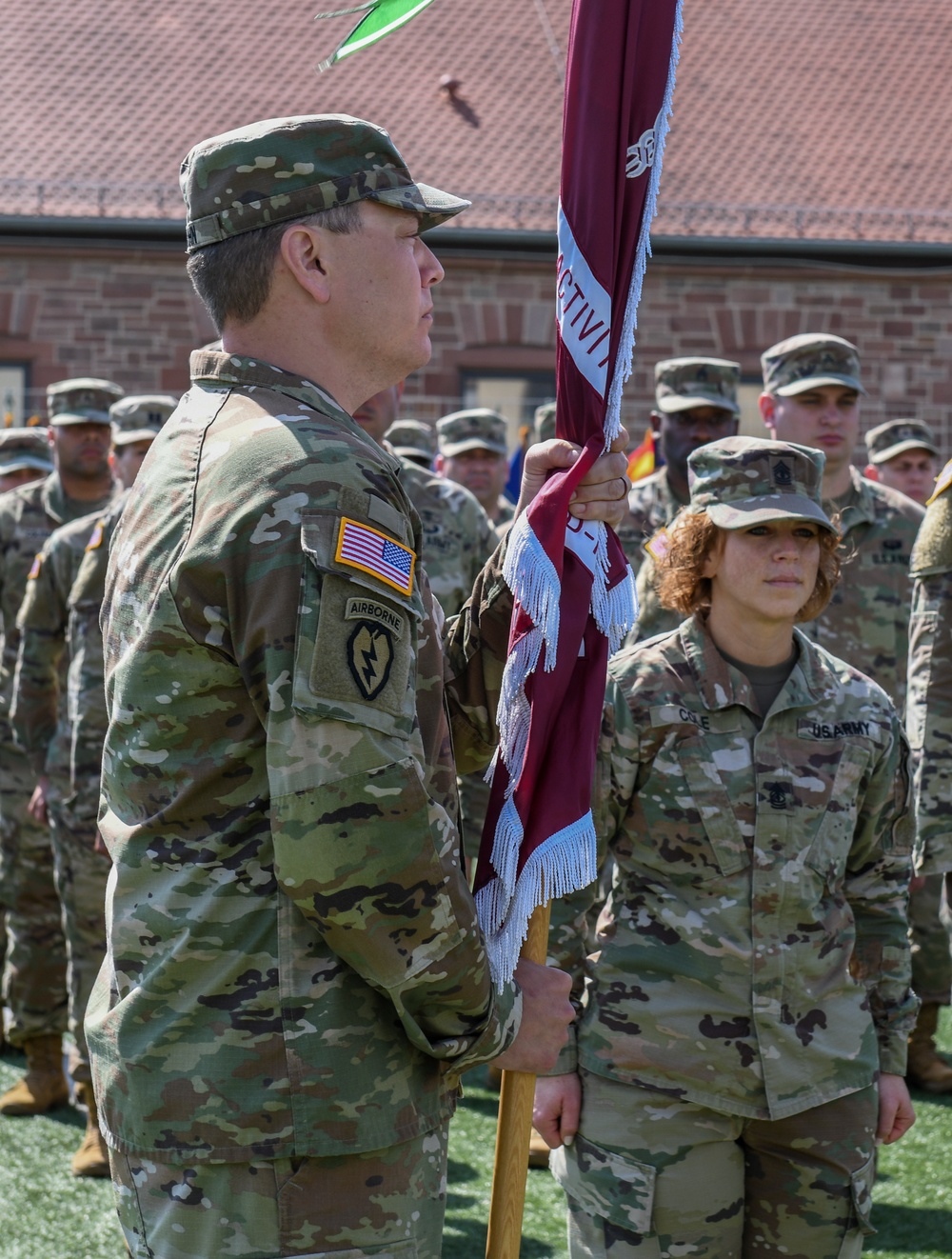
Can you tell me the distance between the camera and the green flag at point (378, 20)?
303 centimetres

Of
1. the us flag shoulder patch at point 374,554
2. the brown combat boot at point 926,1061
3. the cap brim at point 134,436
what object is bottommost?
the brown combat boot at point 926,1061

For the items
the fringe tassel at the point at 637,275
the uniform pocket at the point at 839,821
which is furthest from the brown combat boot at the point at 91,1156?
the fringe tassel at the point at 637,275

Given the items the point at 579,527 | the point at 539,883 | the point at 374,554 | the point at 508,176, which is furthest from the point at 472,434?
the point at 508,176

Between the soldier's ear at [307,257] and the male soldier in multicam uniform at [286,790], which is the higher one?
the soldier's ear at [307,257]

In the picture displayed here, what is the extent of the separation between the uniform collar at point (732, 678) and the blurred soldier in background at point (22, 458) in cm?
740

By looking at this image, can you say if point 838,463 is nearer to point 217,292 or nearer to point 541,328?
point 217,292

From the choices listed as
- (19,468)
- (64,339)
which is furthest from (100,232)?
(19,468)

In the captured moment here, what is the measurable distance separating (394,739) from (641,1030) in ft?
5.14

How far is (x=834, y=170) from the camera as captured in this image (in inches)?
723

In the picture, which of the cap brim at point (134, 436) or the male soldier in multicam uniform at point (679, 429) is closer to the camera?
the male soldier in multicam uniform at point (679, 429)

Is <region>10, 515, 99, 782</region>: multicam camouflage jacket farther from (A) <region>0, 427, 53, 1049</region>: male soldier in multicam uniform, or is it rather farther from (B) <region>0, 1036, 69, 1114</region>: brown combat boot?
(A) <region>0, 427, 53, 1049</region>: male soldier in multicam uniform

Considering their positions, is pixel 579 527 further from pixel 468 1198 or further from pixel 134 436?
pixel 134 436

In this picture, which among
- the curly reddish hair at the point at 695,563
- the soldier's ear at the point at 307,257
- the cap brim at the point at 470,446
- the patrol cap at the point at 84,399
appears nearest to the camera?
the soldier's ear at the point at 307,257

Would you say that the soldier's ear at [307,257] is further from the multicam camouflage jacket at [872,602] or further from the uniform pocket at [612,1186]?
the multicam camouflage jacket at [872,602]
